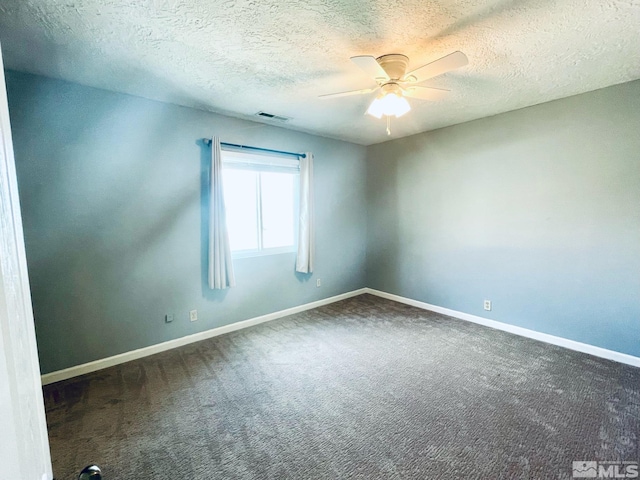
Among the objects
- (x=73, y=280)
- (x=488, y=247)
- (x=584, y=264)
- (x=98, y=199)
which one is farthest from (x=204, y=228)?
(x=584, y=264)

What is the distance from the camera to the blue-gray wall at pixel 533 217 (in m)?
2.65

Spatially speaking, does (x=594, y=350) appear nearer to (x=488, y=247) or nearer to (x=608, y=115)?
(x=488, y=247)

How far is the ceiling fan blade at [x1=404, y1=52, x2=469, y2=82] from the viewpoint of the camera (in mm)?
1741

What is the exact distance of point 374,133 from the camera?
4102 mm

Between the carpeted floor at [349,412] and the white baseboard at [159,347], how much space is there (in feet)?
0.25

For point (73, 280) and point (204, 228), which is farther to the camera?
point (204, 228)

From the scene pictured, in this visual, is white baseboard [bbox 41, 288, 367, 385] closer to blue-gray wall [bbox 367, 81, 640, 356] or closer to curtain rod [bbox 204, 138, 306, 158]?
blue-gray wall [bbox 367, 81, 640, 356]

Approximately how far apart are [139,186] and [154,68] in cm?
107

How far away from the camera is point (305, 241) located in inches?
156

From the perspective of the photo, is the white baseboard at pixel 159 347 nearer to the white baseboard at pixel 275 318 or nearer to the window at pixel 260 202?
the white baseboard at pixel 275 318

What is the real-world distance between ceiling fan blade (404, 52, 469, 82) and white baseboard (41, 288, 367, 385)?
3.04m

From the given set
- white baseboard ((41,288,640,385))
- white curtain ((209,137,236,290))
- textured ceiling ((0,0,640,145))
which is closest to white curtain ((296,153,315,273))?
white baseboard ((41,288,640,385))

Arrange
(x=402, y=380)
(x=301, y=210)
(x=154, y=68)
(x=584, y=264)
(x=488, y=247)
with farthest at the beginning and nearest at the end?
1. (x=301, y=210)
2. (x=488, y=247)
3. (x=584, y=264)
4. (x=402, y=380)
5. (x=154, y=68)

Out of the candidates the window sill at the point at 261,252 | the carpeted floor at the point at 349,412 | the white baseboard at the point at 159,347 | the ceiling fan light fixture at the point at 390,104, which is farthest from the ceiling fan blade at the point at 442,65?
the white baseboard at the point at 159,347
